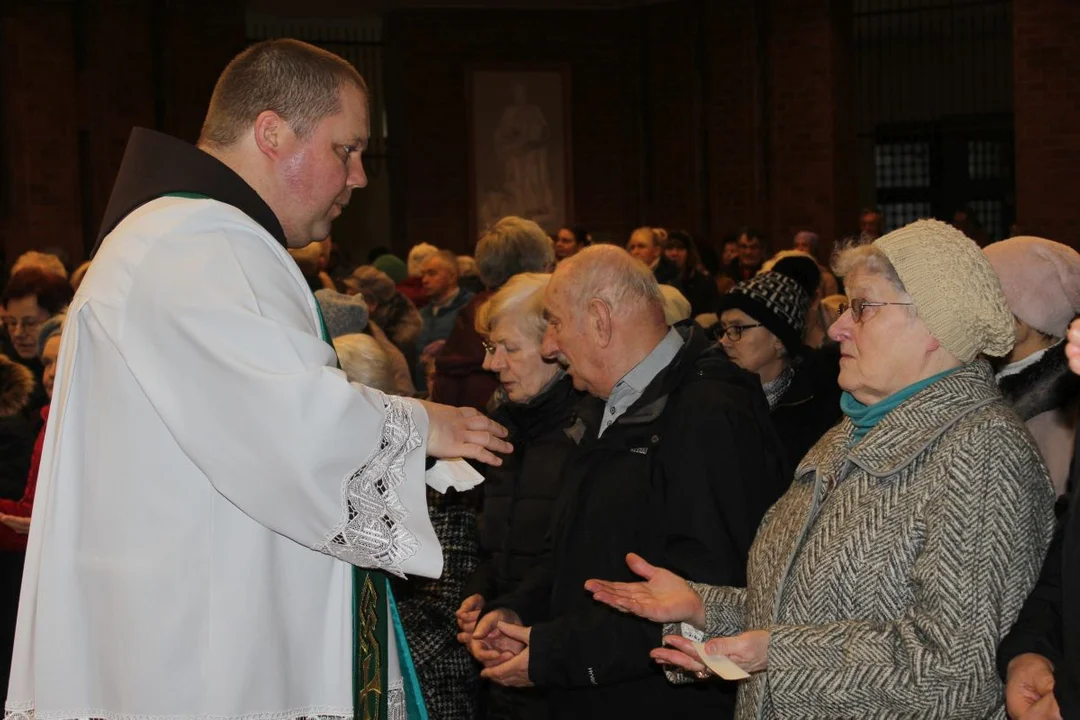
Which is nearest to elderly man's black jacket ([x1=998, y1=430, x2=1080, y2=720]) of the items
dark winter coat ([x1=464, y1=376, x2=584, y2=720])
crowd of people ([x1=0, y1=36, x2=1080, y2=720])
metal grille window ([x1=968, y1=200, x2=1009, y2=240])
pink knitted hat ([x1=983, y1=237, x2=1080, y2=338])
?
crowd of people ([x1=0, y1=36, x2=1080, y2=720])

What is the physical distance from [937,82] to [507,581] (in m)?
16.7

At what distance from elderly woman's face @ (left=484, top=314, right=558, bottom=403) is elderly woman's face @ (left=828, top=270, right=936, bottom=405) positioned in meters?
1.36

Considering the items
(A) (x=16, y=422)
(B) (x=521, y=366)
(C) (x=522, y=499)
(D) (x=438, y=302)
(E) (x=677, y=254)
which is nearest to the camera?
(C) (x=522, y=499)

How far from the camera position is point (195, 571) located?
8.71 ft

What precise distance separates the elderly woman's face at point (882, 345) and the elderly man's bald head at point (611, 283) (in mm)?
869

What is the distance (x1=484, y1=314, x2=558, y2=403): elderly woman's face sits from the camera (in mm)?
4090

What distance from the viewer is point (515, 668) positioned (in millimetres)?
3500

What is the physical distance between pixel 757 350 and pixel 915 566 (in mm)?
2373

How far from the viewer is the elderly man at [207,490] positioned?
2.59m

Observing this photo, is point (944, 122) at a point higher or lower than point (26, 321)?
higher

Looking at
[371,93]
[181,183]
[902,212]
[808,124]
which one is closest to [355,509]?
[181,183]

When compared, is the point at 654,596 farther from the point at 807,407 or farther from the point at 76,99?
the point at 76,99

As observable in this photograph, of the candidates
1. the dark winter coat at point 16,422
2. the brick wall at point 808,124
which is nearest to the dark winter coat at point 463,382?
the dark winter coat at point 16,422

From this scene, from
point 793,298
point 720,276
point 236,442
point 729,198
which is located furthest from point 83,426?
point 729,198
